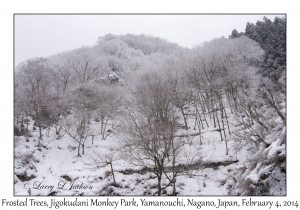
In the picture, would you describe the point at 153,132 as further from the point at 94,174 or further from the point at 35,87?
the point at 35,87

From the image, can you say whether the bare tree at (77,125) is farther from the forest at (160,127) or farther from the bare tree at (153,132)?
the bare tree at (153,132)

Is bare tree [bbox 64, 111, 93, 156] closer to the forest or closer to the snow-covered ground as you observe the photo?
the forest

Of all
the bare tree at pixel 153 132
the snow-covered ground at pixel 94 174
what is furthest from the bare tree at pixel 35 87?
the bare tree at pixel 153 132

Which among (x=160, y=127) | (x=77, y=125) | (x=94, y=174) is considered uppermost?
(x=160, y=127)

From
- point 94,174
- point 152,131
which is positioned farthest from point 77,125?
point 152,131

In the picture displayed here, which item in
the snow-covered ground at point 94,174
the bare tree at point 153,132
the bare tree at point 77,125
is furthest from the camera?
the bare tree at point 77,125

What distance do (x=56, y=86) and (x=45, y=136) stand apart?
916 centimetres

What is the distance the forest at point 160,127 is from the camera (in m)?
12.0

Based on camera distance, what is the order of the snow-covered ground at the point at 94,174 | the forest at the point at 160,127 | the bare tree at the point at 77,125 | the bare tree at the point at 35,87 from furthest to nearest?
the bare tree at the point at 35,87
the bare tree at the point at 77,125
the snow-covered ground at the point at 94,174
the forest at the point at 160,127

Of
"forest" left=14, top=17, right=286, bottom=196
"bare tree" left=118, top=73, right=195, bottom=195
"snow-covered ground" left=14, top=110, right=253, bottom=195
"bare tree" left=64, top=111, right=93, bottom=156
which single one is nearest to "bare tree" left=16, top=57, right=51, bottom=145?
"forest" left=14, top=17, right=286, bottom=196

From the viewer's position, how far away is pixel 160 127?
39.8 feet

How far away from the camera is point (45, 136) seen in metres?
22.2

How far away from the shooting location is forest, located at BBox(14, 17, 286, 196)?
39.2ft
